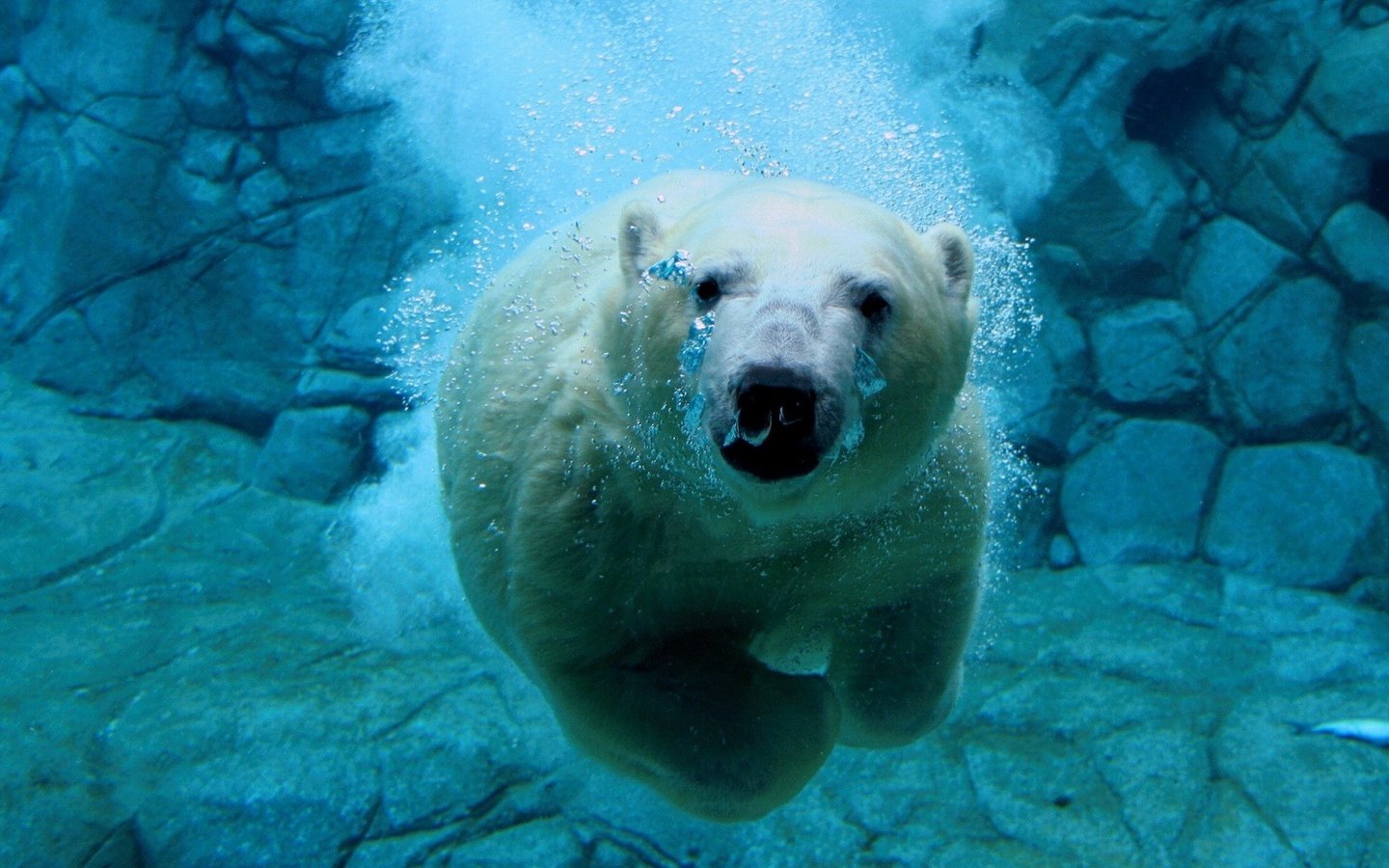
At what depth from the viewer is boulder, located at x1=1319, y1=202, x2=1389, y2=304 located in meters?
7.80

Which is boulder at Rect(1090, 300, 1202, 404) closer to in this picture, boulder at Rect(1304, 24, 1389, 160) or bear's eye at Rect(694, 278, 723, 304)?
boulder at Rect(1304, 24, 1389, 160)

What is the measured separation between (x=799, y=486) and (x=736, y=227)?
19.2 inches

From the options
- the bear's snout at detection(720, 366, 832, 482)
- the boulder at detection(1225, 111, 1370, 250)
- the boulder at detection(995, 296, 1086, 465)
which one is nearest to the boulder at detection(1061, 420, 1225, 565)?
the boulder at detection(995, 296, 1086, 465)

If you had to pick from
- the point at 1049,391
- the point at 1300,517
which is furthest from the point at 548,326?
the point at 1300,517

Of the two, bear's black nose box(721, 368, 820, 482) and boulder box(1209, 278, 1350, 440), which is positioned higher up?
bear's black nose box(721, 368, 820, 482)

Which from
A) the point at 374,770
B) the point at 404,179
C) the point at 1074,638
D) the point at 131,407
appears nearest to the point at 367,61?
the point at 404,179

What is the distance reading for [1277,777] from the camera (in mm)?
4980

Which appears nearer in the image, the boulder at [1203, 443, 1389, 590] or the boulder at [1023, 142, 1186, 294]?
the boulder at [1203, 443, 1389, 590]

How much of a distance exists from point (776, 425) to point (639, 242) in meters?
0.75

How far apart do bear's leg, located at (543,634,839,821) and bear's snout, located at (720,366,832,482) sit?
1133 mm

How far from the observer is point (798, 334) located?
1.51 m

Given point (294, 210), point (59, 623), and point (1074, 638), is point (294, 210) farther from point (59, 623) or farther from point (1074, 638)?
point (1074, 638)

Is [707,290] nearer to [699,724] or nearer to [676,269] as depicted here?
[676,269]

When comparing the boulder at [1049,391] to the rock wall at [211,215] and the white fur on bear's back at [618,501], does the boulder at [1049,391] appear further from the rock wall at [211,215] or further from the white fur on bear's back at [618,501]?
the white fur on bear's back at [618,501]
